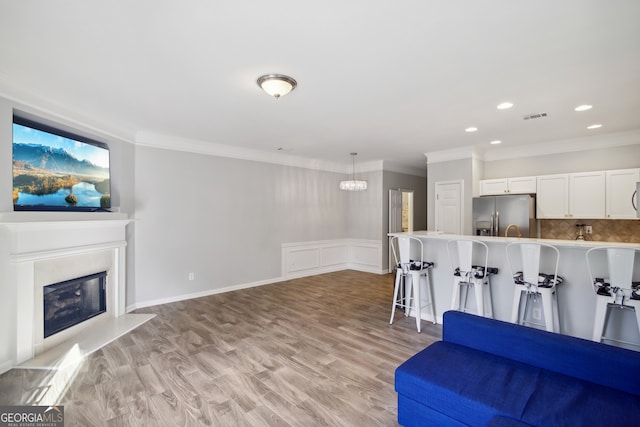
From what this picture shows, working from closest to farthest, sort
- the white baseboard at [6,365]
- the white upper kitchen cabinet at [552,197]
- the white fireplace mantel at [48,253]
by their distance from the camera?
the white baseboard at [6,365] → the white fireplace mantel at [48,253] → the white upper kitchen cabinet at [552,197]

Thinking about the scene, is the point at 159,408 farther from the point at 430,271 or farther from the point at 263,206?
the point at 263,206

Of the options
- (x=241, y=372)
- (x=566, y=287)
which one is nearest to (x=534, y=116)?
(x=566, y=287)

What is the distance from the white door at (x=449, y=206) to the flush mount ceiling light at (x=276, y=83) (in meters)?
4.11

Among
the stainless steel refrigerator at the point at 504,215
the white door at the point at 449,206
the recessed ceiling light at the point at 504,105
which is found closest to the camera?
the recessed ceiling light at the point at 504,105

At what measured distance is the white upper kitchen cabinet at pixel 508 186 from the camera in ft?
17.1

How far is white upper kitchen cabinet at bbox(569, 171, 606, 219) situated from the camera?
4574 mm

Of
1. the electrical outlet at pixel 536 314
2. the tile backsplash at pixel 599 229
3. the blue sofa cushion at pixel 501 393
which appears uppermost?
the tile backsplash at pixel 599 229

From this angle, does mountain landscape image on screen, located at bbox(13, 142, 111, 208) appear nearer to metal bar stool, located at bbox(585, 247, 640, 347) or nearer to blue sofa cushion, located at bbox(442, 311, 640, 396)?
blue sofa cushion, located at bbox(442, 311, 640, 396)

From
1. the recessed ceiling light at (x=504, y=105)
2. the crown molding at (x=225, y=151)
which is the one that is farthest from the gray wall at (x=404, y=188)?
the recessed ceiling light at (x=504, y=105)

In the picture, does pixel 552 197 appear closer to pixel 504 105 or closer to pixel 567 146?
pixel 567 146

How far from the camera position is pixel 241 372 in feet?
8.99

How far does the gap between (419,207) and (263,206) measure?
15.1ft

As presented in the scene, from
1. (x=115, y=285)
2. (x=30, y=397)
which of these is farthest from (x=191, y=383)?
(x=115, y=285)

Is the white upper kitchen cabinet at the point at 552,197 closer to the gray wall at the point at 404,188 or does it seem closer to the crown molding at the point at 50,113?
the gray wall at the point at 404,188
